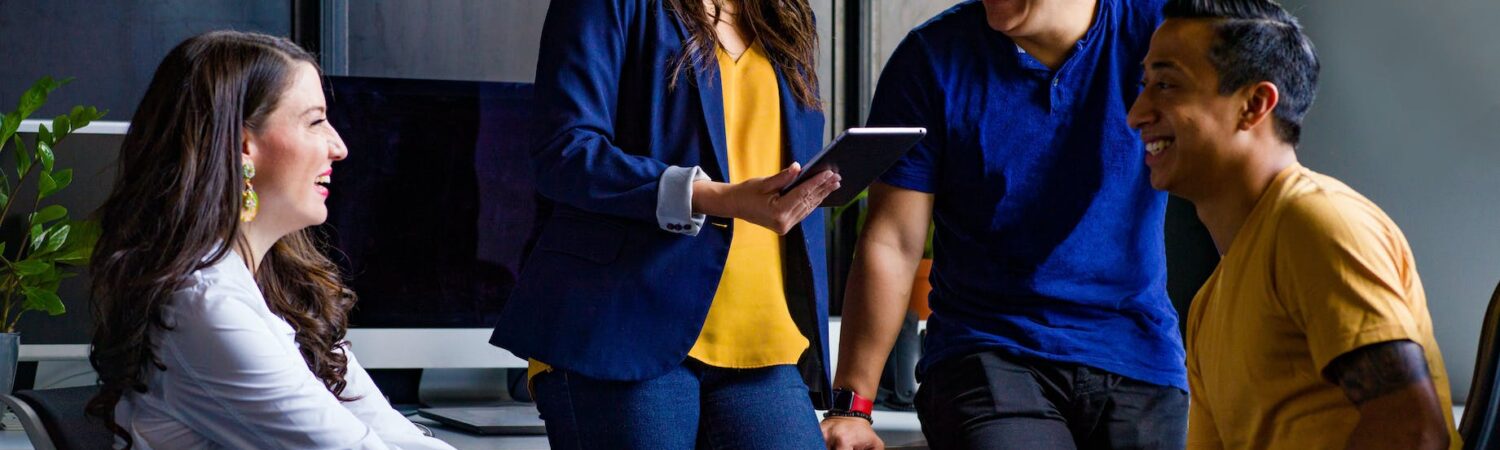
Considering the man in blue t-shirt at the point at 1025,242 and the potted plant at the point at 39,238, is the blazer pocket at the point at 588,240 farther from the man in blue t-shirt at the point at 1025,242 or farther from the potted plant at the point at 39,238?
the potted plant at the point at 39,238

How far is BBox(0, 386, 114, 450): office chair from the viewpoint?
1277 millimetres

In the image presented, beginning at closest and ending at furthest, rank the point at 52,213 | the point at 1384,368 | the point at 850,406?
the point at 1384,368 → the point at 850,406 → the point at 52,213

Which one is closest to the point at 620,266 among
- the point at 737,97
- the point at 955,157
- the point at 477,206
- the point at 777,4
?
the point at 737,97

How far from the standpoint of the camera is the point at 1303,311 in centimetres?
115

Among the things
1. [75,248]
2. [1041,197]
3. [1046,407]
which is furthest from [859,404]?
[75,248]

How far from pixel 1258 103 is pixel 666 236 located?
2.00 ft

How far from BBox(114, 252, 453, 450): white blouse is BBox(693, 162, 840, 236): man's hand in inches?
16.5

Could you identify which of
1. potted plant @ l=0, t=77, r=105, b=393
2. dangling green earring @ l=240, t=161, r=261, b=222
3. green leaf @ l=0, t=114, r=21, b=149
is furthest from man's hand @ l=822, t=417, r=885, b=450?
green leaf @ l=0, t=114, r=21, b=149

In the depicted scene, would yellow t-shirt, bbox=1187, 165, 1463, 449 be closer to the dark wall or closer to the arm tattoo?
the arm tattoo

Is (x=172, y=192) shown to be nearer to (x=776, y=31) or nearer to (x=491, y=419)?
(x=776, y=31)

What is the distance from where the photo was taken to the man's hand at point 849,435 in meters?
1.69

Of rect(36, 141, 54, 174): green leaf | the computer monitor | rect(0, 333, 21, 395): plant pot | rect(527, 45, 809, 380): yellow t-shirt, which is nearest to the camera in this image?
rect(527, 45, 809, 380): yellow t-shirt

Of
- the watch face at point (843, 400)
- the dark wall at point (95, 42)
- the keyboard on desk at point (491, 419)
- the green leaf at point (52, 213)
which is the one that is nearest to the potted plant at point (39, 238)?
the green leaf at point (52, 213)

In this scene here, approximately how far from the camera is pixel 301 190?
4.69ft
